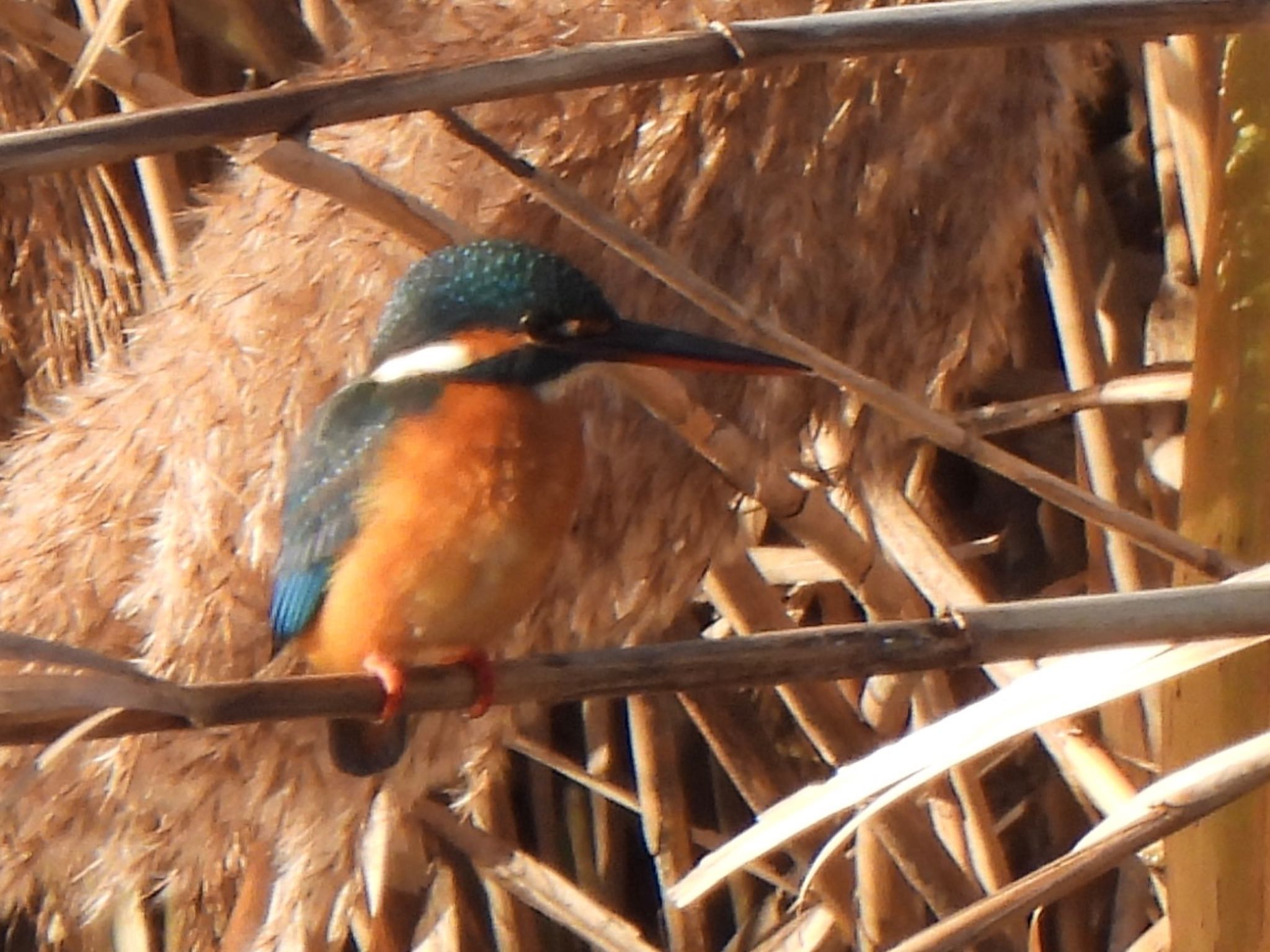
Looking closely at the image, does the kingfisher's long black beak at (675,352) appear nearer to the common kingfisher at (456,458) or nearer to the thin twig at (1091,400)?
the common kingfisher at (456,458)

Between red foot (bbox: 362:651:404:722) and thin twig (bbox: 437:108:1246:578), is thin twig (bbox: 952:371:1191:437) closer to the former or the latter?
thin twig (bbox: 437:108:1246:578)

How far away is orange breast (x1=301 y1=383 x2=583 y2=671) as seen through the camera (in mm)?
975

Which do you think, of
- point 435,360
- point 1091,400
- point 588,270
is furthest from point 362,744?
point 1091,400

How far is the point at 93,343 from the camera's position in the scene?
1.57 metres

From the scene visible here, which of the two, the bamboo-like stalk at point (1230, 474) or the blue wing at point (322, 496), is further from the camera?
the blue wing at point (322, 496)

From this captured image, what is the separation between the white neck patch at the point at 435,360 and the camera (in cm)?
104

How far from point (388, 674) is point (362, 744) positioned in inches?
7.5

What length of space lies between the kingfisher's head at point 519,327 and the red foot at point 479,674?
0.63ft

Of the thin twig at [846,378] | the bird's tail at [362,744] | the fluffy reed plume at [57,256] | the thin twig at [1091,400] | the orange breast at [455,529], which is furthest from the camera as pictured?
the fluffy reed plume at [57,256]

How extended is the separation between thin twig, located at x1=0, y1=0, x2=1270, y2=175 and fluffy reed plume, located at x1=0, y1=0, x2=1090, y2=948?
19.2 inches

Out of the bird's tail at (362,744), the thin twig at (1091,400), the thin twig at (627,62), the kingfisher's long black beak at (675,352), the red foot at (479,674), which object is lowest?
the bird's tail at (362,744)

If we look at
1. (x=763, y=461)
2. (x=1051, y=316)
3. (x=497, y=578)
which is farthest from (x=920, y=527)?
(x=497, y=578)

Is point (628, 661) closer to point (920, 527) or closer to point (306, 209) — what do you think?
point (306, 209)

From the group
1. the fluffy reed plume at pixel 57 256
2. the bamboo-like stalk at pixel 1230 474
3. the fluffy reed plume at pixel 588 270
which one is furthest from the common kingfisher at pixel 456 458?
the fluffy reed plume at pixel 57 256
